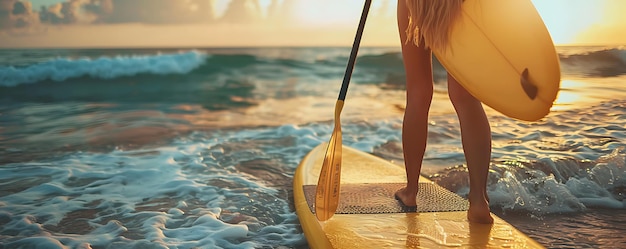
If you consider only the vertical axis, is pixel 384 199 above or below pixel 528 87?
below

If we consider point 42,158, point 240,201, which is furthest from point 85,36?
point 240,201

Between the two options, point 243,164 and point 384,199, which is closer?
point 384,199

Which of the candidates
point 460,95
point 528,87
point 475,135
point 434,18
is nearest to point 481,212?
point 475,135

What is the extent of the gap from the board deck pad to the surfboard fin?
678 mm

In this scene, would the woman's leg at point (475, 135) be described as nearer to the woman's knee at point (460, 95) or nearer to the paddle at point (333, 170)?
the woman's knee at point (460, 95)

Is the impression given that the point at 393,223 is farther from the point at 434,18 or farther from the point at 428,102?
the point at 434,18

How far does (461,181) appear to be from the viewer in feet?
10.5

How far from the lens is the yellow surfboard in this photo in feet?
5.45

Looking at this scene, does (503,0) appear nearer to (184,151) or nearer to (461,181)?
(461,181)

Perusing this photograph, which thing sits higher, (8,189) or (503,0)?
(503,0)

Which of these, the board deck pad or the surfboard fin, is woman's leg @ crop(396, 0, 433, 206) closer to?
the board deck pad

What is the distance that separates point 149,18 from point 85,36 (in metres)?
1.29

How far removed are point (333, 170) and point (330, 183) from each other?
0.20 feet

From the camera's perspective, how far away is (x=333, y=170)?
84.0 inches
